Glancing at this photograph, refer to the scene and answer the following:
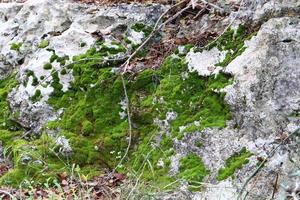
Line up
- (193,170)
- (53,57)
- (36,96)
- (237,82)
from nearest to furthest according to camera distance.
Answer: (193,170)
(237,82)
(36,96)
(53,57)

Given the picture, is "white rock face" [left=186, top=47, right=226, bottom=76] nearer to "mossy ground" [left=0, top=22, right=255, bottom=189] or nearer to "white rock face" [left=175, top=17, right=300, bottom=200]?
"mossy ground" [left=0, top=22, right=255, bottom=189]

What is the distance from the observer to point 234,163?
397cm

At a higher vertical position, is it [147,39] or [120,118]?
[147,39]

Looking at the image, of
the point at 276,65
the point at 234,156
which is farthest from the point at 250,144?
the point at 276,65

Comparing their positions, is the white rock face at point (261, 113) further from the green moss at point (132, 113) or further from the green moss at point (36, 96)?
the green moss at point (36, 96)

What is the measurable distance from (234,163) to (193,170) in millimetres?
346

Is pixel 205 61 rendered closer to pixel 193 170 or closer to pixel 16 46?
pixel 193 170

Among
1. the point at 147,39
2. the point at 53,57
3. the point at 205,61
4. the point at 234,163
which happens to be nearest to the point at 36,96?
the point at 53,57

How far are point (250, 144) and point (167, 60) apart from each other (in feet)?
4.70

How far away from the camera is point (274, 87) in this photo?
422 cm

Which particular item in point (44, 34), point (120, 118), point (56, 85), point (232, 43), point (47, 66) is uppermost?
point (232, 43)

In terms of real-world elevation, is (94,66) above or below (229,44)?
below

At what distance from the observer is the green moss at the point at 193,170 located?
4.02 m

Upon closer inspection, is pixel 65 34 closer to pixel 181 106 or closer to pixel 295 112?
pixel 181 106
